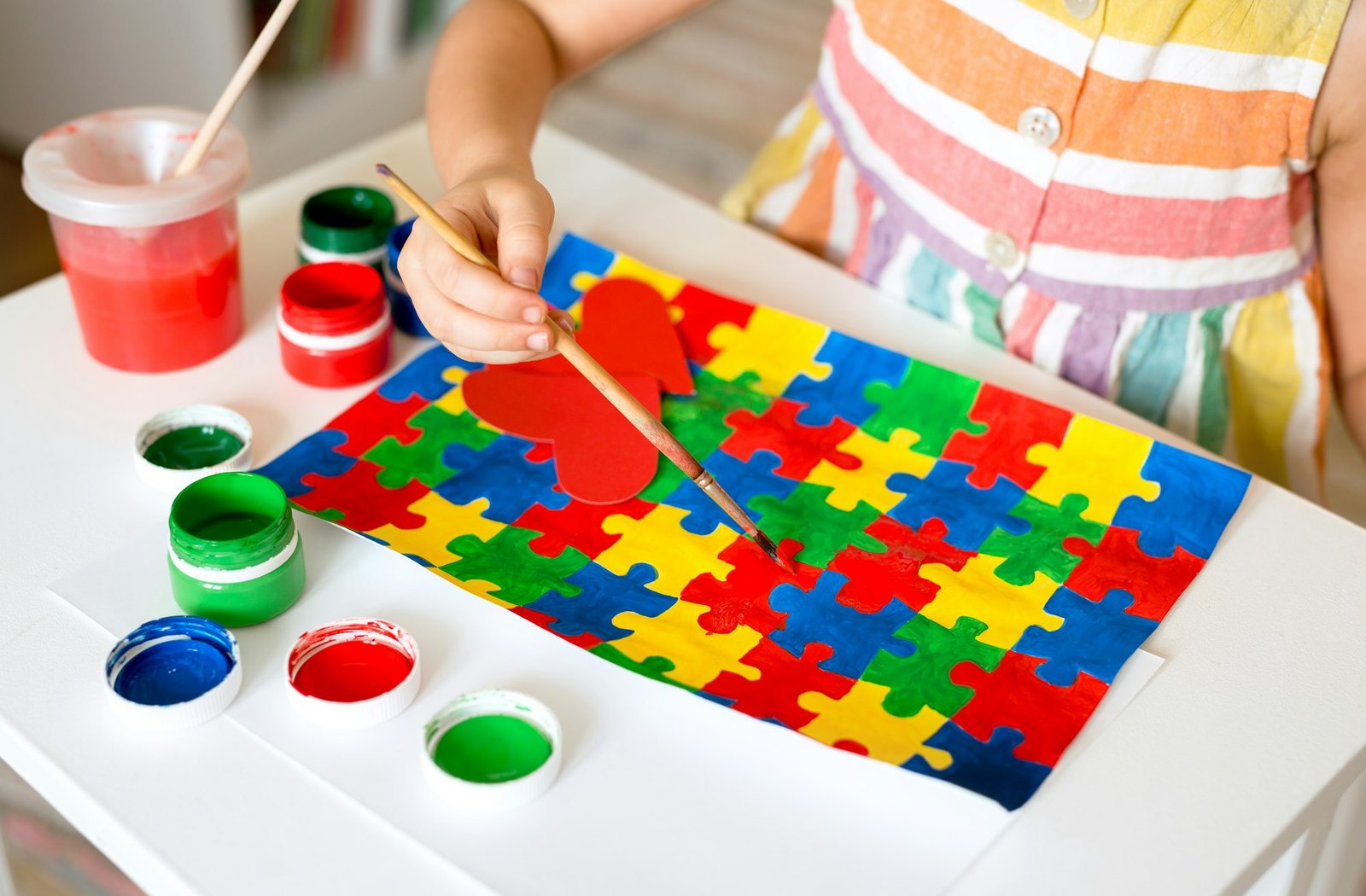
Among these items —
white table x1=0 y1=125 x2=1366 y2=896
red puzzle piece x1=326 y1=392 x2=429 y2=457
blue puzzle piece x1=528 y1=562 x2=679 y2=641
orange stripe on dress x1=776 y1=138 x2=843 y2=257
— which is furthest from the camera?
orange stripe on dress x1=776 y1=138 x2=843 y2=257

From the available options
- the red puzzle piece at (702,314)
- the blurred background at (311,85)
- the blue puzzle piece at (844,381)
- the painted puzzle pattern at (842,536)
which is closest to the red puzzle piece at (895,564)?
the painted puzzle pattern at (842,536)

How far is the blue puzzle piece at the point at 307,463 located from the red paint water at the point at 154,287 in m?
0.12

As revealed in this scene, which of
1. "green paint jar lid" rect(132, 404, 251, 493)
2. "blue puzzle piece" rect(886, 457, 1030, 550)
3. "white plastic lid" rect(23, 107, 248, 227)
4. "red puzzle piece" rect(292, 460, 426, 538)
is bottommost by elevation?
"green paint jar lid" rect(132, 404, 251, 493)

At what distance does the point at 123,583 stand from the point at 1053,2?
0.68 m

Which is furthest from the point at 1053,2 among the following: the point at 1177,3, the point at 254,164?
the point at 254,164

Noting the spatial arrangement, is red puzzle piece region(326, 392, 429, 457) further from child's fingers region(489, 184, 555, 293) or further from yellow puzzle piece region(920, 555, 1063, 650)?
yellow puzzle piece region(920, 555, 1063, 650)

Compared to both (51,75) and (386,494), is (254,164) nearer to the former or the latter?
(51,75)

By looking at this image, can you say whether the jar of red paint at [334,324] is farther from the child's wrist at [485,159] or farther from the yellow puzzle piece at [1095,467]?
the yellow puzzle piece at [1095,467]

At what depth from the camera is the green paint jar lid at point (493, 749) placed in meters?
0.58

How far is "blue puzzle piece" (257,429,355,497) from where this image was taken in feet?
2.45

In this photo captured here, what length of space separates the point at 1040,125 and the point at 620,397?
1.26ft

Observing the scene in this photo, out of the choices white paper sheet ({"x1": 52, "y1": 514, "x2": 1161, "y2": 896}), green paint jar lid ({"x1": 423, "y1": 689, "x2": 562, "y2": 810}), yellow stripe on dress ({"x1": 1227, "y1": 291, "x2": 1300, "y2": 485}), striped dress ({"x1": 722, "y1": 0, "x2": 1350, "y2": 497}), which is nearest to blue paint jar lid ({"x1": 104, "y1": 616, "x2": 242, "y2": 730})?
white paper sheet ({"x1": 52, "y1": 514, "x2": 1161, "y2": 896})

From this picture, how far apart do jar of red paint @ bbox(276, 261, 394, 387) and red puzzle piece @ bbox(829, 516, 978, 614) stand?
340 mm

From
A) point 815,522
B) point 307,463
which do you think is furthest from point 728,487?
point 307,463
